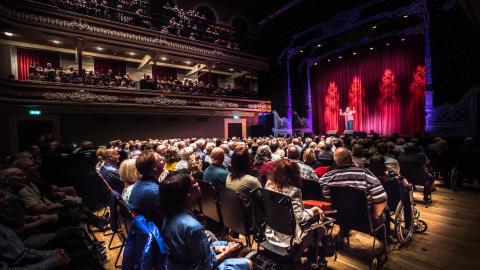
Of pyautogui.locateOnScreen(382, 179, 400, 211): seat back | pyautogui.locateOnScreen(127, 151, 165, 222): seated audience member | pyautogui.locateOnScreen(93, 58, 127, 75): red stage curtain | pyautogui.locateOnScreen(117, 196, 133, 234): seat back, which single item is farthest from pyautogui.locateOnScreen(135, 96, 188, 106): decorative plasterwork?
pyautogui.locateOnScreen(382, 179, 400, 211): seat back

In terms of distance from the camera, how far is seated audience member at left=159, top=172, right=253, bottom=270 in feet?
5.05

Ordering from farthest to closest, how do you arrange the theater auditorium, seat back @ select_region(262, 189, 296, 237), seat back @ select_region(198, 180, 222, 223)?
1. seat back @ select_region(198, 180, 222, 223)
2. the theater auditorium
3. seat back @ select_region(262, 189, 296, 237)

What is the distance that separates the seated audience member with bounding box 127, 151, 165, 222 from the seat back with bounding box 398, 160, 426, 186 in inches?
170

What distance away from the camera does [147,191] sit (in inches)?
82.7

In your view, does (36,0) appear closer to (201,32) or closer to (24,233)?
(201,32)

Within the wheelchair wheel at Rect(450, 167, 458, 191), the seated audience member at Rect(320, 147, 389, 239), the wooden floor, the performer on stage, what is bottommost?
the wooden floor

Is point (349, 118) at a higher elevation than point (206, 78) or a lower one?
lower

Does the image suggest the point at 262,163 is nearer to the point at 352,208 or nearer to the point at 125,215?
the point at 352,208

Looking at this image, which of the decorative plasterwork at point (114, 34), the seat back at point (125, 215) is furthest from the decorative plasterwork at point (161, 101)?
the seat back at point (125, 215)

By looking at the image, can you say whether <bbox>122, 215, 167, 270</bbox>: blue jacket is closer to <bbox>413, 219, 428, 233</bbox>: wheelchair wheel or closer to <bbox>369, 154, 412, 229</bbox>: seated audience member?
<bbox>369, 154, 412, 229</bbox>: seated audience member

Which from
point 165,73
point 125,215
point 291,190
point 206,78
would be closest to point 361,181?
point 291,190

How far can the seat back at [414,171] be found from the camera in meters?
4.31

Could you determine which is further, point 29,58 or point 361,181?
point 29,58

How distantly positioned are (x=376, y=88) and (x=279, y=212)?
→ 1334 centimetres
